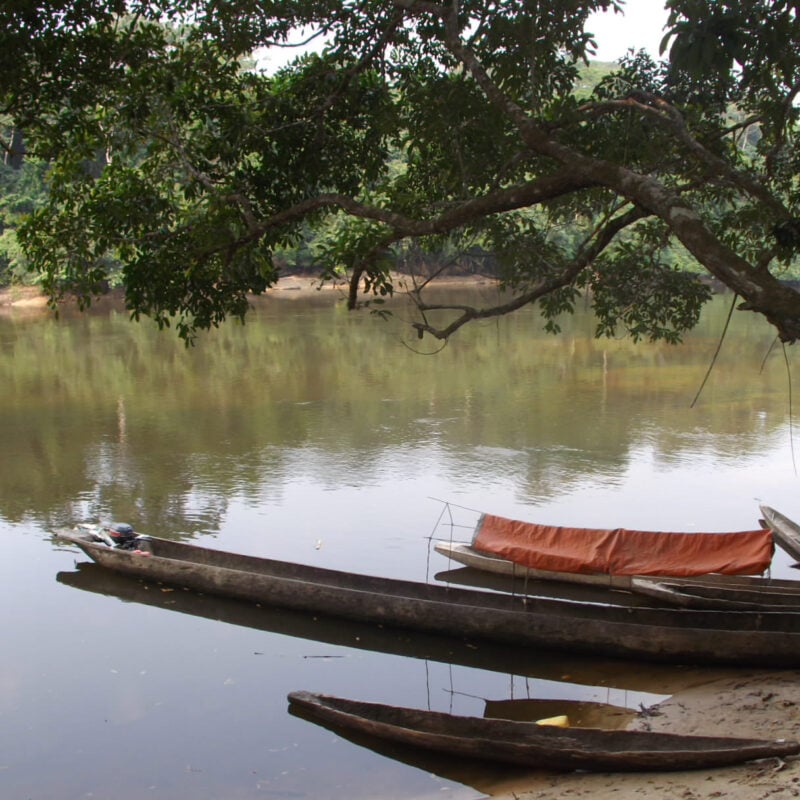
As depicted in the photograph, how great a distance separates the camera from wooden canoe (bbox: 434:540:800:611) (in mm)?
7254

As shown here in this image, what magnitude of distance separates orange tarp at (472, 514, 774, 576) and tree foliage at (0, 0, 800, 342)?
6.07ft

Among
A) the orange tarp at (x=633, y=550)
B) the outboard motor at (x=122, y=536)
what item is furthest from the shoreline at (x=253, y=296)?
the orange tarp at (x=633, y=550)

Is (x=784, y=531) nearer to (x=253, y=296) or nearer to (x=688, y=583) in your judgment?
(x=688, y=583)

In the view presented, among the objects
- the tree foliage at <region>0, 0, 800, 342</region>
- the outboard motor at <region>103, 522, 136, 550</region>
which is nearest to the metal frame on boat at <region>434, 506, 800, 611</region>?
the tree foliage at <region>0, 0, 800, 342</region>

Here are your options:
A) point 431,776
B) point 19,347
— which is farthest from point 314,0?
point 19,347

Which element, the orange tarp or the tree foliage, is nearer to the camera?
the tree foliage

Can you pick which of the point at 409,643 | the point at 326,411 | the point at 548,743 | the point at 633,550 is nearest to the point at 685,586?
the point at 633,550

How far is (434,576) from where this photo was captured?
880cm

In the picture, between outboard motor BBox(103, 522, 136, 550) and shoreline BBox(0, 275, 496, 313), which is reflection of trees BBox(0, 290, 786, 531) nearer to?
outboard motor BBox(103, 522, 136, 550)

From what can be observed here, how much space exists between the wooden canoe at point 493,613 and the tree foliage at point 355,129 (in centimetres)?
196

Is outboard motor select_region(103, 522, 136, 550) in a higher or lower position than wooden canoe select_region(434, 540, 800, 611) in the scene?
higher

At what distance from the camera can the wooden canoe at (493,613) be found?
6.63 m

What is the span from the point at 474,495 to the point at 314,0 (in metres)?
5.45

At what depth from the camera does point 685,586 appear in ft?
24.7
